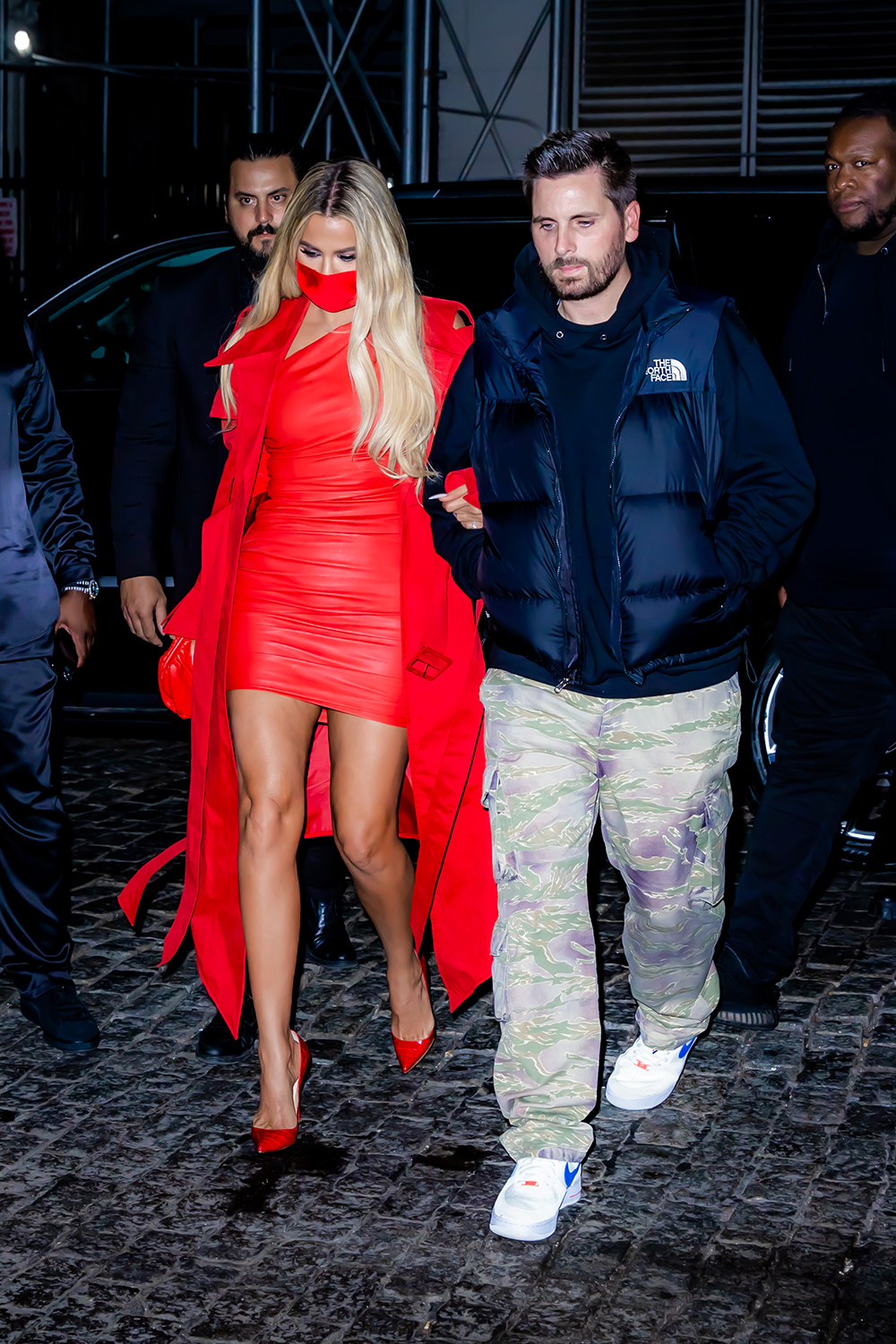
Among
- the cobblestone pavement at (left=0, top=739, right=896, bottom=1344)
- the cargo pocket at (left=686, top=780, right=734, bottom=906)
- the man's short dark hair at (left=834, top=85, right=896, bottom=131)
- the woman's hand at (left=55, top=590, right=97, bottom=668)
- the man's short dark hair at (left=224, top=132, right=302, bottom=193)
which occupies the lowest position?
the cobblestone pavement at (left=0, top=739, right=896, bottom=1344)

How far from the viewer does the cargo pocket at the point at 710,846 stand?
11.3 feet

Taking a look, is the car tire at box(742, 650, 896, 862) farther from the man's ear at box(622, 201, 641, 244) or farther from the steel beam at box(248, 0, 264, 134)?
the steel beam at box(248, 0, 264, 134)

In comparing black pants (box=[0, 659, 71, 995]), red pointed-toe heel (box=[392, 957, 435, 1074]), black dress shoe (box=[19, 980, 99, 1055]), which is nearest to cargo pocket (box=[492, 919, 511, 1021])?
red pointed-toe heel (box=[392, 957, 435, 1074])

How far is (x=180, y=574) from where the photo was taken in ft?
14.3

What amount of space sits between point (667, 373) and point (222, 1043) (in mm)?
2020

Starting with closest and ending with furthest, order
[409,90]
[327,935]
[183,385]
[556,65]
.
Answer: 1. [183,385]
2. [327,935]
3. [409,90]
4. [556,65]

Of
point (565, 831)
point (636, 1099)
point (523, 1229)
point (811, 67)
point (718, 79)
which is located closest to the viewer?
point (523, 1229)

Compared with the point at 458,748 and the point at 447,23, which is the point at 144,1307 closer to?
the point at 458,748

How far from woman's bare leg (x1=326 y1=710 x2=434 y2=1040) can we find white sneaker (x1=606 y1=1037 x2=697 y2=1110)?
0.63 meters

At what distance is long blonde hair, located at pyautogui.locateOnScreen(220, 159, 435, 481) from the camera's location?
3561 mm

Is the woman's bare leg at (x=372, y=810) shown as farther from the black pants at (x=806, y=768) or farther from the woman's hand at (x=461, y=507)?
the black pants at (x=806, y=768)

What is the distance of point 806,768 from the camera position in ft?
14.1

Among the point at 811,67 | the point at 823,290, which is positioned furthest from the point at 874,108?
the point at 811,67

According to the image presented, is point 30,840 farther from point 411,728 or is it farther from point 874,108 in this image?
point 874,108
